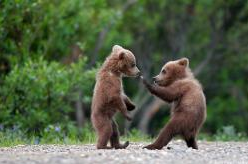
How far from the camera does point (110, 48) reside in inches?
1190

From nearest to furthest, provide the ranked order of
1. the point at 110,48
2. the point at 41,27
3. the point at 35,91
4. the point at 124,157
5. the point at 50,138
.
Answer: the point at 124,157
the point at 50,138
the point at 35,91
the point at 41,27
the point at 110,48

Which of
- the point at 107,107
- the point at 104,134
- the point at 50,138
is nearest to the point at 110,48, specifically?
the point at 50,138

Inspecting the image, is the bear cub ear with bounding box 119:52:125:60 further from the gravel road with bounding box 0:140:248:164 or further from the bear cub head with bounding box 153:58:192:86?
the gravel road with bounding box 0:140:248:164

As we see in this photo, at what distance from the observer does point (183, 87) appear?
421 inches

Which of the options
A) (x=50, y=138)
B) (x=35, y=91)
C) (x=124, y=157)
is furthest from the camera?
(x=35, y=91)

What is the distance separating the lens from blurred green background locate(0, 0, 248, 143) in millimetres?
15469

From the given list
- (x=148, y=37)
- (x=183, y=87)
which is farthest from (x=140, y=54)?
(x=183, y=87)

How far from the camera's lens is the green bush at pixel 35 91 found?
49.8 ft

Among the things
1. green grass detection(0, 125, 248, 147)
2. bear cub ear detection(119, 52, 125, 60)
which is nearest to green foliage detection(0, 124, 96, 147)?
green grass detection(0, 125, 248, 147)

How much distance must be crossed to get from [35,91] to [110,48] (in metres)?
15.0

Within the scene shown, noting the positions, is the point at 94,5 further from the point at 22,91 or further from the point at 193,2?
the point at 193,2

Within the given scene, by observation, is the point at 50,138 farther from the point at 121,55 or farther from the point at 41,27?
the point at 41,27

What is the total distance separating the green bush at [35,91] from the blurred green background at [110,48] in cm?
2

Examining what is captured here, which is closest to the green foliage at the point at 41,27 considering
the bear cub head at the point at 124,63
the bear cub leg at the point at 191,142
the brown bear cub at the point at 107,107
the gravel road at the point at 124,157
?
the bear cub head at the point at 124,63
